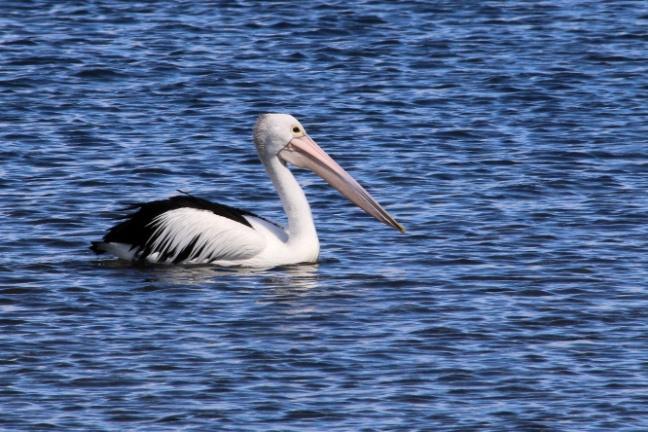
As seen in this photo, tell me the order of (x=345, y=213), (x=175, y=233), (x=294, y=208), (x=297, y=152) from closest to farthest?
(x=175, y=233), (x=294, y=208), (x=297, y=152), (x=345, y=213)

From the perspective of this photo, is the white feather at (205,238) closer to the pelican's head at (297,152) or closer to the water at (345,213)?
the water at (345,213)

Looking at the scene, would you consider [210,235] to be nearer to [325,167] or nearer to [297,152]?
[297,152]

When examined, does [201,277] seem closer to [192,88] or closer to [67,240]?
[67,240]

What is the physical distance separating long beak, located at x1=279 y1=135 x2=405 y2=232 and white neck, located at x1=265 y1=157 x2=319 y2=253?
0.38 ft

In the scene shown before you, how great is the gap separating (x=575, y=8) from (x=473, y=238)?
31.7 ft

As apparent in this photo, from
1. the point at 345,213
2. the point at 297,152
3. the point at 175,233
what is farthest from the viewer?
the point at 345,213

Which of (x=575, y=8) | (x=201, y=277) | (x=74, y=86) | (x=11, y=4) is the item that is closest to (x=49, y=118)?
(x=74, y=86)

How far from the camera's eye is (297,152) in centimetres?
1175

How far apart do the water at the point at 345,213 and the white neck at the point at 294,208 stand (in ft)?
0.66

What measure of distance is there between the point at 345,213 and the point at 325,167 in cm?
78

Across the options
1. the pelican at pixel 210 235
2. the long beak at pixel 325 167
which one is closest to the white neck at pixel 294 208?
the pelican at pixel 210 235

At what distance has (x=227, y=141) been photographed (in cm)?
1456

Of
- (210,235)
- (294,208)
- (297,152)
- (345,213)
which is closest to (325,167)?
(297,152)

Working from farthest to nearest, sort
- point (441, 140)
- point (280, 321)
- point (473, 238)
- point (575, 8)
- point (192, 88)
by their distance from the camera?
point (575, 8)
point (192, 88)
point (441, 140)
point (473, 238)
point (280, 321)
